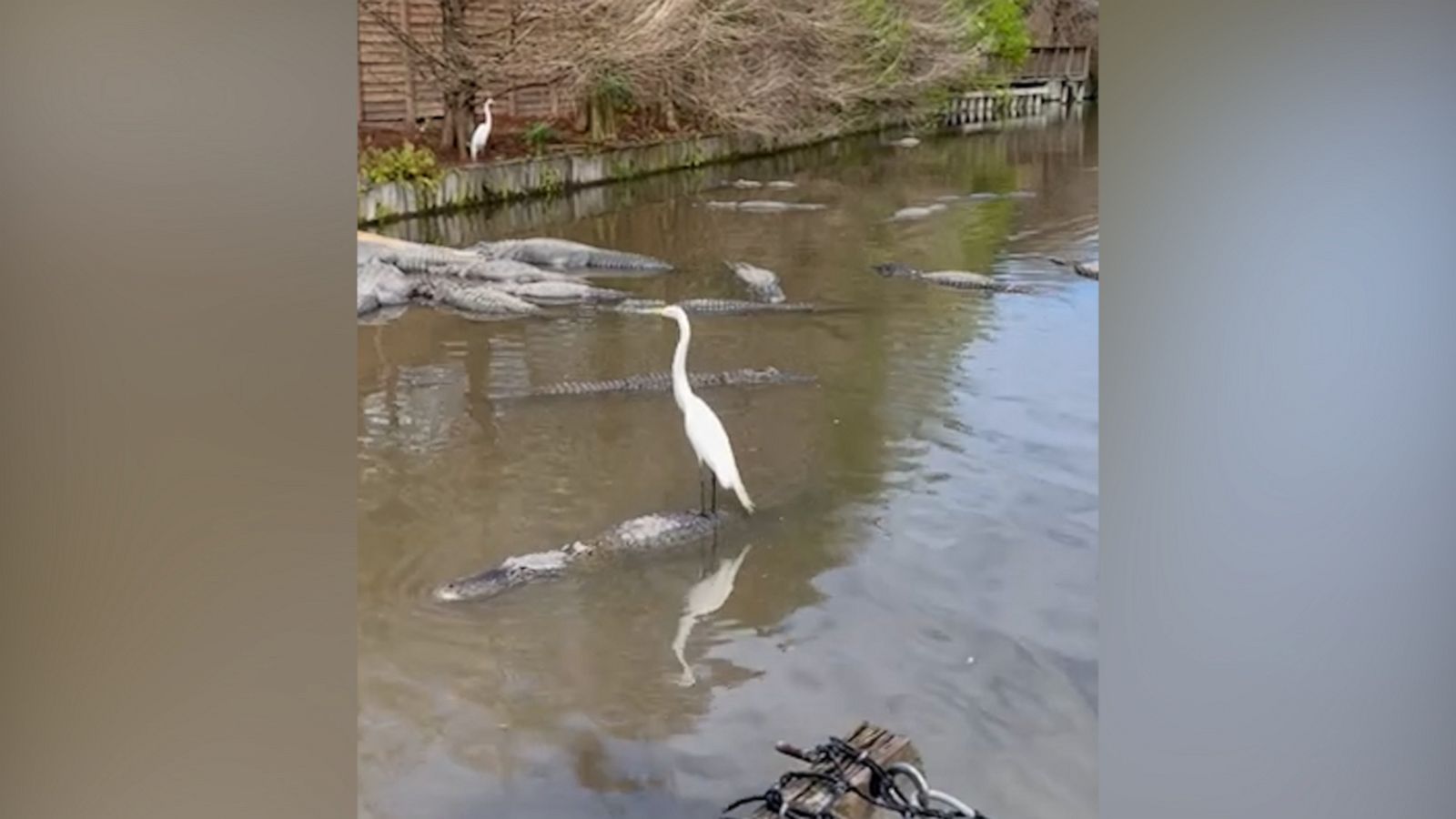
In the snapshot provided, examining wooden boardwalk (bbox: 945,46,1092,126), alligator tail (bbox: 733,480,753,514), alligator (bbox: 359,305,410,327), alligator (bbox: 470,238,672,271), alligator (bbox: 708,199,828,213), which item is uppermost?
wooden boardwalk (bbox: 945,46,1092,126)

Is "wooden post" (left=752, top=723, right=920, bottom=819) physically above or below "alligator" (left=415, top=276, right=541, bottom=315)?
below

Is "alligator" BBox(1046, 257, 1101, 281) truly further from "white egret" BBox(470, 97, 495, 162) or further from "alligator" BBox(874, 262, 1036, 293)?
"white egret" BBox(470, 97, 495, 162)

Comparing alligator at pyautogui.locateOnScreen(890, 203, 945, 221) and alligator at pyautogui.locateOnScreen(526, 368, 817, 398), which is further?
alligator at pyautogui.locateOnScreen(890, 203, 945, 221)

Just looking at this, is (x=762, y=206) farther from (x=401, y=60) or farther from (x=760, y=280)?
(x=401, y=60)

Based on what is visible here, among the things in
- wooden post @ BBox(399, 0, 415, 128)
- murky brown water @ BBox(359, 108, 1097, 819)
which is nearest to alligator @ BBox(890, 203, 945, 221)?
murky brown water @ BBox(359, 108, 1097, 819)

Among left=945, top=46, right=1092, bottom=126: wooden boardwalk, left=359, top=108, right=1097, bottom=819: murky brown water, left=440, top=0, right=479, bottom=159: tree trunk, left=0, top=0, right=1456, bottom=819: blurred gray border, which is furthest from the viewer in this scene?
left=945, top=46, right=1092, bottom=126: wooden boardwalk
